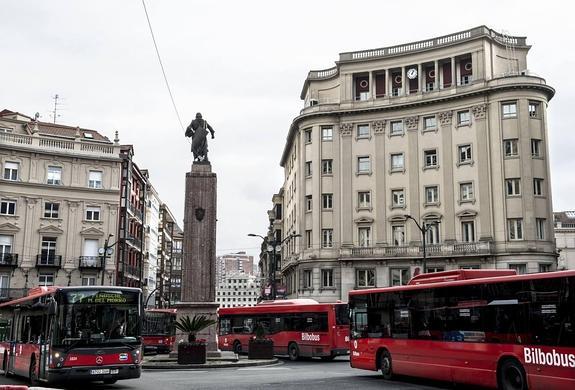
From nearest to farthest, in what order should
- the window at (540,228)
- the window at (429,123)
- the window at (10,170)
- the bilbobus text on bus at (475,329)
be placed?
the bilbobus text on bus at (475,329) → the window at (540,228) → the window at (429,123) → the window at (10,170)

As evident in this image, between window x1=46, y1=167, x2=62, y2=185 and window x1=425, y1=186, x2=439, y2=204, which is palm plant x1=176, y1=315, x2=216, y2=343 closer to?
window x1=425, y1=186, x2=439, y2=204

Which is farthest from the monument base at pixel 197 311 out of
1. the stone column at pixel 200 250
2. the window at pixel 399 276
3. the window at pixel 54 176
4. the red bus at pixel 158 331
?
the window at pixel 54 176

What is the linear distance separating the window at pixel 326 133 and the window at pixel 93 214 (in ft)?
64.9

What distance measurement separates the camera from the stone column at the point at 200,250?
83.6ft

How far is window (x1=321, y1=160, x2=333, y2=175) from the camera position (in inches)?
2048

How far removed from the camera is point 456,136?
4847cm

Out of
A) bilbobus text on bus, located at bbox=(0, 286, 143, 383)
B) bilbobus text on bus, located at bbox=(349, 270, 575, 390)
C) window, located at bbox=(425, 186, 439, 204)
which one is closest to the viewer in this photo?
bilbobus text on bus, located at bbox=(349, 270, 575, 390)

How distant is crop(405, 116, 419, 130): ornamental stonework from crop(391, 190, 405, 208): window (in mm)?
5140

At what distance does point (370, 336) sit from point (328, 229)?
31.9 meters

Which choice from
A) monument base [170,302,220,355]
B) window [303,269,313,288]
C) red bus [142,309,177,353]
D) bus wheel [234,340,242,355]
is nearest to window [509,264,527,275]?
window [303,269,313,288]

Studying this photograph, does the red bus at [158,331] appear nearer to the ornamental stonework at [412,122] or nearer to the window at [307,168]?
the window at [307,168]

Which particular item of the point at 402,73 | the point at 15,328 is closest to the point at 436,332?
the point at 15,328

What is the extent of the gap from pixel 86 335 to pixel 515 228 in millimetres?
36666

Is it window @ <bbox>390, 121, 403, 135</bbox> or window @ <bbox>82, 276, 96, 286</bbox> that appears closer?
window @ <bbox>390, 121, 403, 135</bbox>
